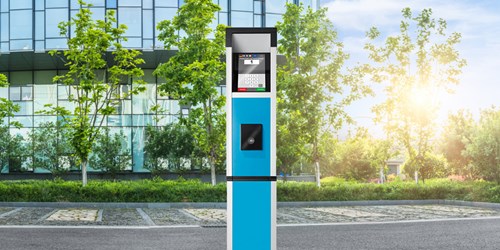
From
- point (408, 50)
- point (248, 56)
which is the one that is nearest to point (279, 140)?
point (408, 50)

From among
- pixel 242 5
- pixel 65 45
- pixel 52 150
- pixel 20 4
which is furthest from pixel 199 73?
pixel 20 4

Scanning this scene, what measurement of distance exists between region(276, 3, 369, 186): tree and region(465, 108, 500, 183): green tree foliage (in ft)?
18.7

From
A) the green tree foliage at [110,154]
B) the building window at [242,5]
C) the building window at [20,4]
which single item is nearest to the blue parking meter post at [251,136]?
the green tree foliage at [110,154]

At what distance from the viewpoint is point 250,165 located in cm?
552

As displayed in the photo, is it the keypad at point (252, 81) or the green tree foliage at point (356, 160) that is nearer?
the keypad at point (252, 81)

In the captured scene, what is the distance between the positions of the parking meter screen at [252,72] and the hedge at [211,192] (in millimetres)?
17020

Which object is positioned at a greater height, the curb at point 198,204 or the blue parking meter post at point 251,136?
the blue parking meter post at point 251,136

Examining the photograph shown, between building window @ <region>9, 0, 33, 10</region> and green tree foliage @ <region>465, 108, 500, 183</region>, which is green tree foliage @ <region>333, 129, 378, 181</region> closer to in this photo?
green tree foliage @ <region>465, 108, 500, 183</region>

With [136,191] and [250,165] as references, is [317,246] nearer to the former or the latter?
[250,165]

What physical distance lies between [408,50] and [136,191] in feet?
48.7

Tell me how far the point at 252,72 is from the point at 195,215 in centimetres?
1338

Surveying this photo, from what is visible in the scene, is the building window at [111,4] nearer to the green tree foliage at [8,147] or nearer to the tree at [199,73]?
the green tree foliage at [8,147]

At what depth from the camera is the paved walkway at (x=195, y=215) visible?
1605 centimetres

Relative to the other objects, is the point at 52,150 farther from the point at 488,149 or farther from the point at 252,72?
the point at 252,72
